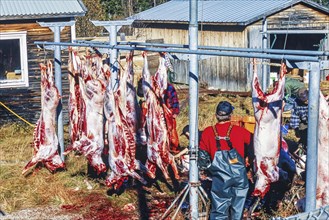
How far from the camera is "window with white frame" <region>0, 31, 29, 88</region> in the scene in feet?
58.3

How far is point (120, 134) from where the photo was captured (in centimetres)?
996

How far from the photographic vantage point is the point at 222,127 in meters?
8.60

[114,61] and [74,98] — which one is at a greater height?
Answer: [114,61]

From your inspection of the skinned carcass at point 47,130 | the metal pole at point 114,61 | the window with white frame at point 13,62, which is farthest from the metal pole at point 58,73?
the window with white frame at point 13,62

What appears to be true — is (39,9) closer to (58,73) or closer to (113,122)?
(58,73)

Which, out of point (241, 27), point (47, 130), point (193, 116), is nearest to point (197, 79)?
point (193, 116)

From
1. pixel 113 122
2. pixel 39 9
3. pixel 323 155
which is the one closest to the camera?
pixel 323 155

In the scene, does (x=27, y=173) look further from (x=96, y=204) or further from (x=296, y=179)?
(x=296, y=179)

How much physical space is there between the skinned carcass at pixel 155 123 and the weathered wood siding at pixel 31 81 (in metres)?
8.25

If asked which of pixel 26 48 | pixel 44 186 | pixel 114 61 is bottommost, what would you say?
pixel 44 186

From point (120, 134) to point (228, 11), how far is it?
1616cm

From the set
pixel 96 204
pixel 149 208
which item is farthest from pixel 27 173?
pixel 149 208

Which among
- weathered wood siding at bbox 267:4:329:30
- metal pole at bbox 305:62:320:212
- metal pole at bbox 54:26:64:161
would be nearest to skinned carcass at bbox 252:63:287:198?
metal pole at bbox 305:62:320:212

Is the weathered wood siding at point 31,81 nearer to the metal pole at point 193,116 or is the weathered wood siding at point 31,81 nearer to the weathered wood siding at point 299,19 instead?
the weathered wood siding at point 299,19
